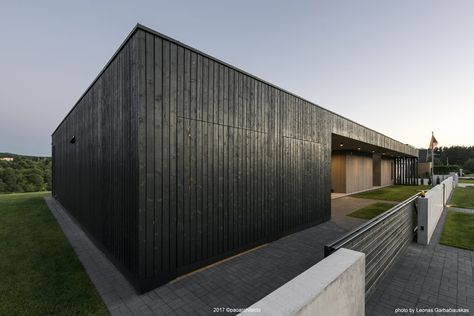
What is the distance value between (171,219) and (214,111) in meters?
2.49

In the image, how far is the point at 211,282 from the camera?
366cm

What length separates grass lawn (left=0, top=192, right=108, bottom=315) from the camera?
2.95m

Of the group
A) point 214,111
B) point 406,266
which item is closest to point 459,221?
point 406,266

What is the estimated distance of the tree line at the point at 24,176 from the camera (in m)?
34.5

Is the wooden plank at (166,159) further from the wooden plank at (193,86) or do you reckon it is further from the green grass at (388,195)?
the green grass at (388,195)

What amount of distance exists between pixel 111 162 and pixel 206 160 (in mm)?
2331

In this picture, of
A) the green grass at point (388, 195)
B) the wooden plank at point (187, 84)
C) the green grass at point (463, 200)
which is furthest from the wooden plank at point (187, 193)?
the green grass at point (463, 200)

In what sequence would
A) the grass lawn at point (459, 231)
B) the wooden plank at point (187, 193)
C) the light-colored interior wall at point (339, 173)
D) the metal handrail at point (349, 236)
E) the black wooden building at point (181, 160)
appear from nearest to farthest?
the metal handrail at point (349, 236)
the black wooden building at point (181, 160)
the wooden plank at point (187, 193)
the grass lawn at point (459, 231)
the light-colored interior wall at point (339, 173)

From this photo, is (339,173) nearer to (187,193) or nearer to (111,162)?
(187,193)

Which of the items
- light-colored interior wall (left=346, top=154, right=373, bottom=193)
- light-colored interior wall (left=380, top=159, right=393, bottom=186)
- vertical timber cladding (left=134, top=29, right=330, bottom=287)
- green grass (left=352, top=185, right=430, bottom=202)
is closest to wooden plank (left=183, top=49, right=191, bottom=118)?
vertical timber cladding (left=134, top=29, right=330, bottom=287)

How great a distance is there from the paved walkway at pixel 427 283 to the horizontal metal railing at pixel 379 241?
0.61 ft

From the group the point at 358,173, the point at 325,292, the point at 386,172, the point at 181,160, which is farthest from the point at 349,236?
the point at 386,172

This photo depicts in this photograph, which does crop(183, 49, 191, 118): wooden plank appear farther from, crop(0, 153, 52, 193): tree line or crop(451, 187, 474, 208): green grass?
crop(0, 153, 52, 193): tree line

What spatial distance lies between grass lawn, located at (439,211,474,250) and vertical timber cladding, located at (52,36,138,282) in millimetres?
8382
